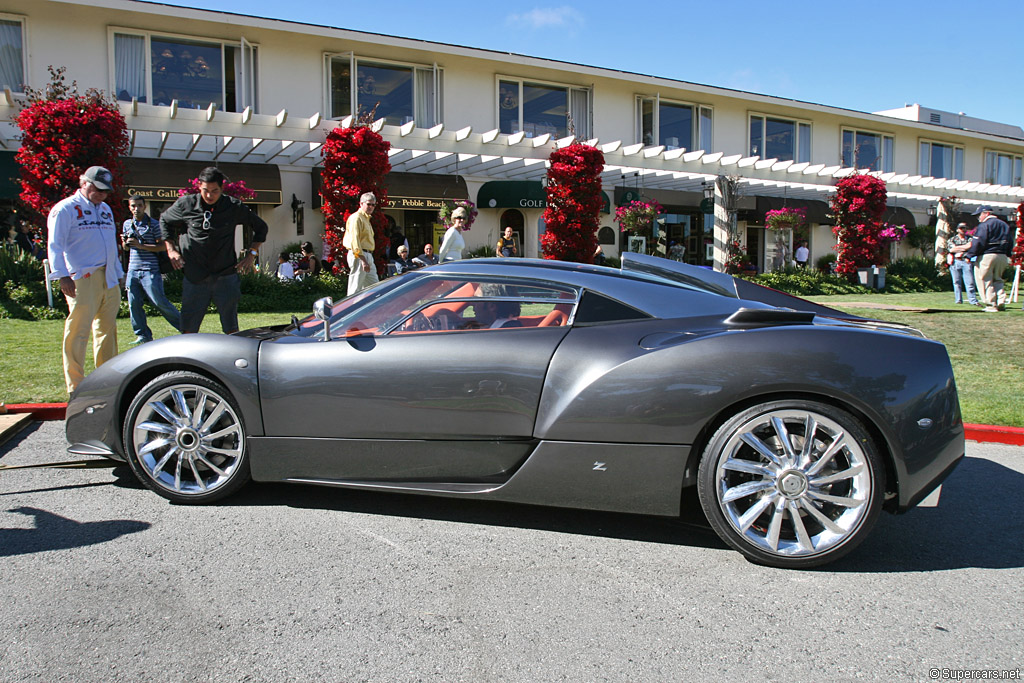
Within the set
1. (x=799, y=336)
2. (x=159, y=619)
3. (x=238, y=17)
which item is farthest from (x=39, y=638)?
(x=238, y=17)

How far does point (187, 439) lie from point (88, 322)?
2.80 m

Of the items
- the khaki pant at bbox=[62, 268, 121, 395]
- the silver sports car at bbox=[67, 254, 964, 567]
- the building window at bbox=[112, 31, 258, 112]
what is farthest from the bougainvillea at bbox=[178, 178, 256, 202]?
the silver sports car at bbox=[67, 254, 964, 567]

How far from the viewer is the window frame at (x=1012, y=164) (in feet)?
113

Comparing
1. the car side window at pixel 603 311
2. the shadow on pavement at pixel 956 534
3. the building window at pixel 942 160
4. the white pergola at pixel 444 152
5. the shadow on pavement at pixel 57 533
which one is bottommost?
the shadow on pavement at pixel 956 534

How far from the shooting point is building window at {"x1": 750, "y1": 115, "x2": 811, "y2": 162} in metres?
26.7

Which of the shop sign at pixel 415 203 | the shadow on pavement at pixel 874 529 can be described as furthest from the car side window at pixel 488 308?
the shop sign at pixel 415 203

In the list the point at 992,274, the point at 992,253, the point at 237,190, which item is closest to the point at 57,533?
the point at 237,190

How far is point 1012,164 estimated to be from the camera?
1421 inches

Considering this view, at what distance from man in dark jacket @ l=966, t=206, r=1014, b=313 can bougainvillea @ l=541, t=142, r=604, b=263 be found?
791 centimetres

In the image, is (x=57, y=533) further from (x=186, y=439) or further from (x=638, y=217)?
(x=638, y=217)

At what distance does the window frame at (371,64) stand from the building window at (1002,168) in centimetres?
2735

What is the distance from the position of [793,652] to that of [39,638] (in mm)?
2418

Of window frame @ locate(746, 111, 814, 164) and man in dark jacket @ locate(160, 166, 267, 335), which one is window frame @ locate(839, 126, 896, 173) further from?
man in dark jacket @ locate(160, 166, 267, 335)

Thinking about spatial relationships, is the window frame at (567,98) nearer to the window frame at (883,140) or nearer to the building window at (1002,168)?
the window frame at (883,140)
